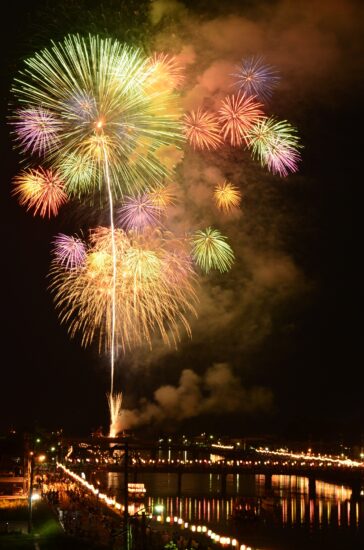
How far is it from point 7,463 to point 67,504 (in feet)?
21.7

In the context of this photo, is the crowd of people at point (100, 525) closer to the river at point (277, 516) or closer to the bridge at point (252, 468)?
the river at point (277, 516)

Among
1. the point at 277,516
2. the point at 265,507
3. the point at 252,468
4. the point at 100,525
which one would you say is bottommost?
the point at 277,516

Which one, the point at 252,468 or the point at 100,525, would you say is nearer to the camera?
the point at 100,525

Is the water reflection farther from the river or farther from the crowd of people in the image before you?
the crowd of people

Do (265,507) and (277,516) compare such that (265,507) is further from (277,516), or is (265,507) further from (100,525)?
(100,525)

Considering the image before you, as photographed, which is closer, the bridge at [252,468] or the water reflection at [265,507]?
the water reflection at [265,507]

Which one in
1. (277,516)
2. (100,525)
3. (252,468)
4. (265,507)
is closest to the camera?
(100,525)

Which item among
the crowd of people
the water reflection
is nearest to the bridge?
the water reflection

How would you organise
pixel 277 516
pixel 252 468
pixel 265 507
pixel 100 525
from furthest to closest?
pixel 252 468 < pixel 265 507 < pixel 277 516 < pixel 100 525

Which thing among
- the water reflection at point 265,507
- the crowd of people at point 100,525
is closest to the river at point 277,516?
the water reflection at point 265,507

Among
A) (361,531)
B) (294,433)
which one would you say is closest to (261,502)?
(361,531)

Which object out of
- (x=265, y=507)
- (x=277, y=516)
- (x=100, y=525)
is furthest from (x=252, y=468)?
(x=100, y=525)

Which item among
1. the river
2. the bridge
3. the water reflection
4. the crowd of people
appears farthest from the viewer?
the bridge

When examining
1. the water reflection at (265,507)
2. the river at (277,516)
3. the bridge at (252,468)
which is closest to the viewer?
Result: the river at (277,516)
